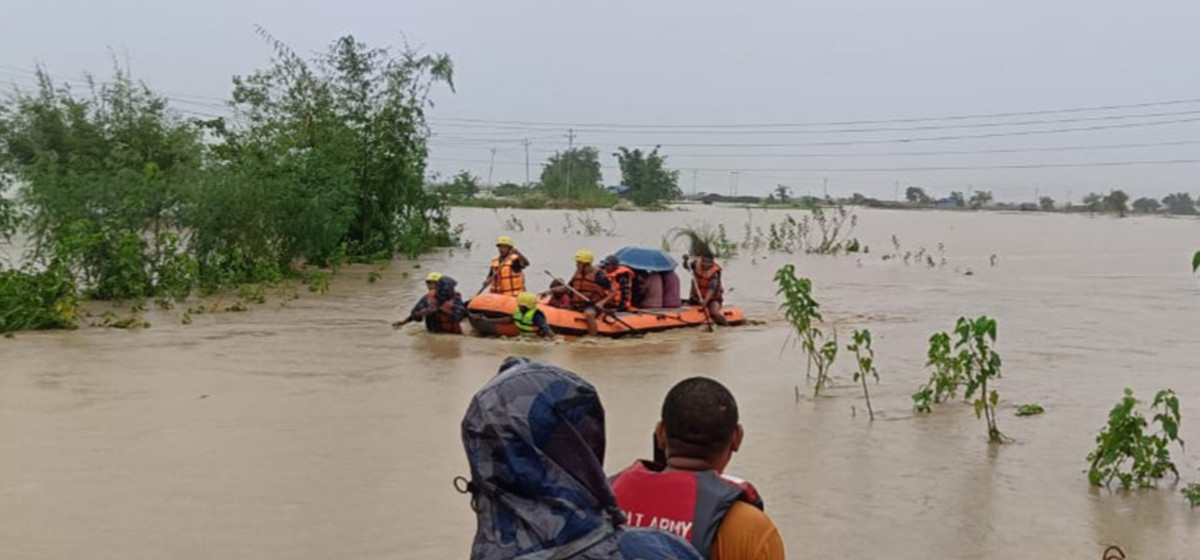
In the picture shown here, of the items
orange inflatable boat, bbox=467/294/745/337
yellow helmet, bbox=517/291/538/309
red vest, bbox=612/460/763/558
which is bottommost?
orange inflatable boat, bbox=467/294/745/337

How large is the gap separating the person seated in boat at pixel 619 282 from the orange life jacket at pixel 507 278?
43.6 inches

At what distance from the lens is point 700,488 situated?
2.81 meters

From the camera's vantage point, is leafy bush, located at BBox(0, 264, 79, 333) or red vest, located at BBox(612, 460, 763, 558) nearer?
red vest, located at BBox(612, 460, 763, 558)

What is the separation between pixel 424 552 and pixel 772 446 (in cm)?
332

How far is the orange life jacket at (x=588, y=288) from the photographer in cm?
1459

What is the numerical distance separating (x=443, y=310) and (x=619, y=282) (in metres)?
2.15

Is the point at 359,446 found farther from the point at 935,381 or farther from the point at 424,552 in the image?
the point at 935,381

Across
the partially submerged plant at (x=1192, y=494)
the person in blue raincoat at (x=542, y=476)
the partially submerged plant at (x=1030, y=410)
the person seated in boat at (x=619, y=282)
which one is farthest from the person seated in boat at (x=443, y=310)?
the person in blue raincoat at (x=542, y=476)

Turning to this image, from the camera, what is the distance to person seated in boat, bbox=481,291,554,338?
46.3 feet

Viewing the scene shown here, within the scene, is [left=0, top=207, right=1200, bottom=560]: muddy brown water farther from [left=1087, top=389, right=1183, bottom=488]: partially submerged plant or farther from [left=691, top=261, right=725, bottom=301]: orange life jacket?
[left=691, top=261, right=725, bottom=301]: orange life jacket

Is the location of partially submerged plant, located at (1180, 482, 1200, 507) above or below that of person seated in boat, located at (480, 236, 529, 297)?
below

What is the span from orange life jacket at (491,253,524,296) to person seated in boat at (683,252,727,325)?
2.20 m

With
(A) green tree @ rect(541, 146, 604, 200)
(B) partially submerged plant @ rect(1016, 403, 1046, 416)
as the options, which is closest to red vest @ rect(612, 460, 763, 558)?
(B) partially submerged plant @ rect(1016, 403, 1046, 416)

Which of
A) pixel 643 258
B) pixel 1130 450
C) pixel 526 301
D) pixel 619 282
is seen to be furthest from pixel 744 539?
pixel 643 258
